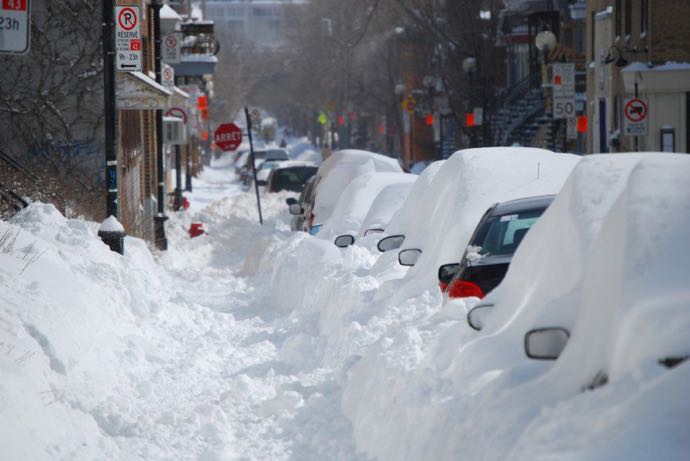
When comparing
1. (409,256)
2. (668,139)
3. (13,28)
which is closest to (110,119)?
(409,256)

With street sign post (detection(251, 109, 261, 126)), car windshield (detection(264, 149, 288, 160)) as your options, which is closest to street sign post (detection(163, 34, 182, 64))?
street sign post (detection(251, 109, 261, 126))

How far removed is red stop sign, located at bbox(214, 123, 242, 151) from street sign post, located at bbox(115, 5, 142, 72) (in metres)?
16.7

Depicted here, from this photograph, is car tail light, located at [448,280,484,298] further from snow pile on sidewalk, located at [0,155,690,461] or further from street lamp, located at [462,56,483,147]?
street lamp, located at [462,56,483,147]

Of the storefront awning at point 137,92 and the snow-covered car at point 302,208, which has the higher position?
the storefront awning at point 137,92

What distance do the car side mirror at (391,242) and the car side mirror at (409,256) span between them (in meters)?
1.92

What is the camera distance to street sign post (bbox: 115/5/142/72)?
1681 cm

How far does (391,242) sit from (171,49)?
74.0 ft

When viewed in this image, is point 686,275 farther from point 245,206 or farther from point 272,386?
point 245,206

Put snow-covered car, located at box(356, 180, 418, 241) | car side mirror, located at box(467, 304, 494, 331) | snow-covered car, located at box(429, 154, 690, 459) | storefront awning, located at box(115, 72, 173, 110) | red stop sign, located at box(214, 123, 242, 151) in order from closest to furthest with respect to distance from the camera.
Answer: snow-covered car, located at box(429, 154, 690, 459) → car side mirror, located at box(467, 304, 494, 331) → snow-covered car, located at box(356, 180, 418, 241) → storefront awning, located at box(115, 72, 173, 110) → red stop sign, located at box(214, 123, 242, 151)

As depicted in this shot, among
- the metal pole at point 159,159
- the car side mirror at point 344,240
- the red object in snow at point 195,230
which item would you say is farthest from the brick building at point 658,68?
the car side mirror at point 344,240

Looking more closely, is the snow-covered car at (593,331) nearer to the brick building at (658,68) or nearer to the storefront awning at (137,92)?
the storefront awning at (137,92)

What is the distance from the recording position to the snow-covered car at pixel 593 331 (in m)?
4.50

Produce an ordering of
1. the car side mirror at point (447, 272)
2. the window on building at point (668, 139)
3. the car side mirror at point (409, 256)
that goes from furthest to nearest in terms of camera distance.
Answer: the window on building at point (668, 139) → the car side mirror at point (409, 256) → the car side mirror at point (447, 272)

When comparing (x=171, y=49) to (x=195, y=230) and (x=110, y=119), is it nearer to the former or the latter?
(x=195, y=230)
